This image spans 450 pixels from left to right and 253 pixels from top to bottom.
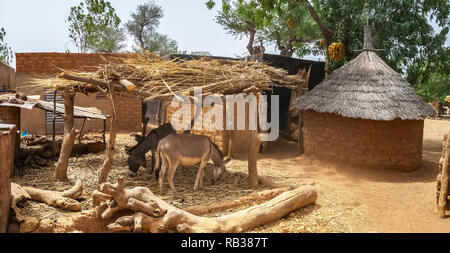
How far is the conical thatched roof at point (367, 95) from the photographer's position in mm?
8438

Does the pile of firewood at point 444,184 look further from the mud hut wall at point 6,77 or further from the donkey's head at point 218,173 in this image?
the mud hut wall at point 6,77

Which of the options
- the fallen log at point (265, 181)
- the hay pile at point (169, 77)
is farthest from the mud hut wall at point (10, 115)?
the fallen log at point (265, 181)

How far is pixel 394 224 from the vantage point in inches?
211

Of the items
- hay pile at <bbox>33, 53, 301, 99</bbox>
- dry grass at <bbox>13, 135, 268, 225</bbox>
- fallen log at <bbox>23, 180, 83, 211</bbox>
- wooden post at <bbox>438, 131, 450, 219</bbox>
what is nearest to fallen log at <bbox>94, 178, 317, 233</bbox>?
fallen log at <bbox>23, 180, 83, 211</bbox>

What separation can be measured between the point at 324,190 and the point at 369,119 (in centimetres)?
253

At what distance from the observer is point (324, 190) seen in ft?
23.9

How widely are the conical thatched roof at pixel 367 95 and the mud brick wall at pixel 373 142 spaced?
0.38m

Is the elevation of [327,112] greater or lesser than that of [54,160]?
greater

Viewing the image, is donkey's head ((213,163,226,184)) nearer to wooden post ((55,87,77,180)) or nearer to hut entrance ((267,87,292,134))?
wooden post ((55,87,77,180))

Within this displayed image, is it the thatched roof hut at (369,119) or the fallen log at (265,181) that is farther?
the thatched roof hut at (369,119)
